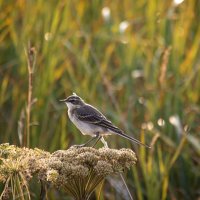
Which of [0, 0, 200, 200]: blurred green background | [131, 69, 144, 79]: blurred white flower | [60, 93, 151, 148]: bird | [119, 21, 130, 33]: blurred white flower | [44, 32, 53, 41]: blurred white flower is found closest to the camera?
[60, 93, 151, 148]: bird

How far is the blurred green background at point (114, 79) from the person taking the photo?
6.24 metres

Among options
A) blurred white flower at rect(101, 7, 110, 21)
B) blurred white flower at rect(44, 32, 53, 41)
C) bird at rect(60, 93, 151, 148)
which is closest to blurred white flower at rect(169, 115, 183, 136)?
bird at rect(60, 93, 151, 148)

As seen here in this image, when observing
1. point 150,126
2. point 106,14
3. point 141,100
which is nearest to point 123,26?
point 106,14

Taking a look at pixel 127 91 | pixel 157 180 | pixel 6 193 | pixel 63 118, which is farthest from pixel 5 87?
pixel 6 193

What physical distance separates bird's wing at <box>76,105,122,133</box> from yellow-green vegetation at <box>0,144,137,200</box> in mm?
Answer: 1791

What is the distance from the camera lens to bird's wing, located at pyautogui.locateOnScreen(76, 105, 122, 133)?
5.21 metres

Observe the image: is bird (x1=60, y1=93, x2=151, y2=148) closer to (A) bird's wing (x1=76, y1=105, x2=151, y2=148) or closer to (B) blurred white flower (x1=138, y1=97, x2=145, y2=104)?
(A) bird's wing (x1=76, y1=105, x2=151, y2=148)

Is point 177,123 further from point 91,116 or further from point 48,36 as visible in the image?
point 48,36

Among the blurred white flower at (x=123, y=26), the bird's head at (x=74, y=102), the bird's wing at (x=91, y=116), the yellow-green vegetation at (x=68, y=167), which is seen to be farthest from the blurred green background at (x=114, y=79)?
the yellow-green vegetation at (x=68, y=167)

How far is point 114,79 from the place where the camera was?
25.0 ft

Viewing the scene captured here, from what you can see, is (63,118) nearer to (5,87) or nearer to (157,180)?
(5,87)

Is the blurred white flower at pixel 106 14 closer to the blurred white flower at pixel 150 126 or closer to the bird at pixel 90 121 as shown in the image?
the blurred white flower at pixel 150 126

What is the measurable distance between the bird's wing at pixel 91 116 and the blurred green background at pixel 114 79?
0.45 m

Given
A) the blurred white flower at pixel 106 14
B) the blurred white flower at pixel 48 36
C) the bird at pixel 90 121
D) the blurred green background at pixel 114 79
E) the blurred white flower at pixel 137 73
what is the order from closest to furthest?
1. the bird at pixel 90 121
2. the blurred green background at pixel 114 79
3. the blurred white flower at pixel 48 36
4. the blurred white flower at pixel 137 73
5. the blurred white flower at pixel 106 14
